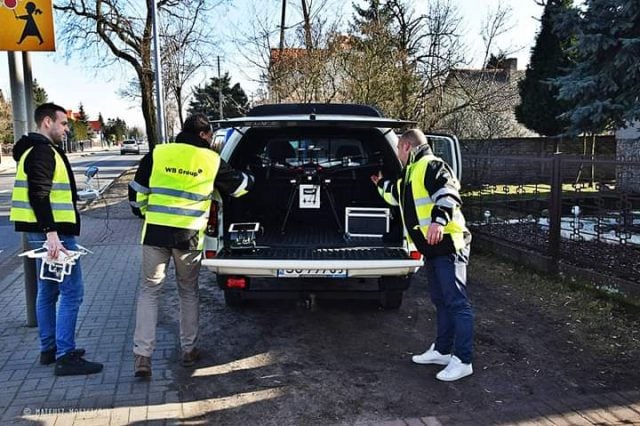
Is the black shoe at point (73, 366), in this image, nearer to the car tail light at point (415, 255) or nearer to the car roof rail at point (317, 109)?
the car tail light at point (415, 255)

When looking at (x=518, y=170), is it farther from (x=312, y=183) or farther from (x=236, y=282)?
(x=236, y=282)

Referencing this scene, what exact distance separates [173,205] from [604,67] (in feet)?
23.2

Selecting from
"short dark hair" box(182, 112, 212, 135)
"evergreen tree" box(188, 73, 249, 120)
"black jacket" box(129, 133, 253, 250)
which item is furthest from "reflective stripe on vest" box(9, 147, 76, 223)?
"evergreen tree" box(188, 73, 249, 120)

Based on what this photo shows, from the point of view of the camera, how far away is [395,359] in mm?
4516

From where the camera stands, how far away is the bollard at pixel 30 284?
496 cm

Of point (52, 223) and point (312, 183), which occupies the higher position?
point (312, 183)

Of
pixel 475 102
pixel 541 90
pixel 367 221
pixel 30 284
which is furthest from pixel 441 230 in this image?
pixel 541 90

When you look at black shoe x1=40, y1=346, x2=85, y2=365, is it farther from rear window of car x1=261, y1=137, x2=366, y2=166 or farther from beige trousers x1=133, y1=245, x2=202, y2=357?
rear window of car x1=261, y1=137, x2=366, y2=166

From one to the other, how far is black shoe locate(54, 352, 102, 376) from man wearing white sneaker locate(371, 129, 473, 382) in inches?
103

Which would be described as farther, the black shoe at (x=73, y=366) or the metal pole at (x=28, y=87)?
the metal pole at (x=28, y=87)

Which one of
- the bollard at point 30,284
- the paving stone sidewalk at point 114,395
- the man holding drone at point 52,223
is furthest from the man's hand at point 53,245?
the bollard at point 30,284

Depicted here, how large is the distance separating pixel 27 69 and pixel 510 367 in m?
4.97

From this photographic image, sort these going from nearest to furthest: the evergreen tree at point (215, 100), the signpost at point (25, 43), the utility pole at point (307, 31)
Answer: the signpost at point (25, 43), the utility pole at point (307, 31), the evergreen tree at point (215, 100)

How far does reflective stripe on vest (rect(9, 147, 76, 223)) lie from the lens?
13.2 ft
